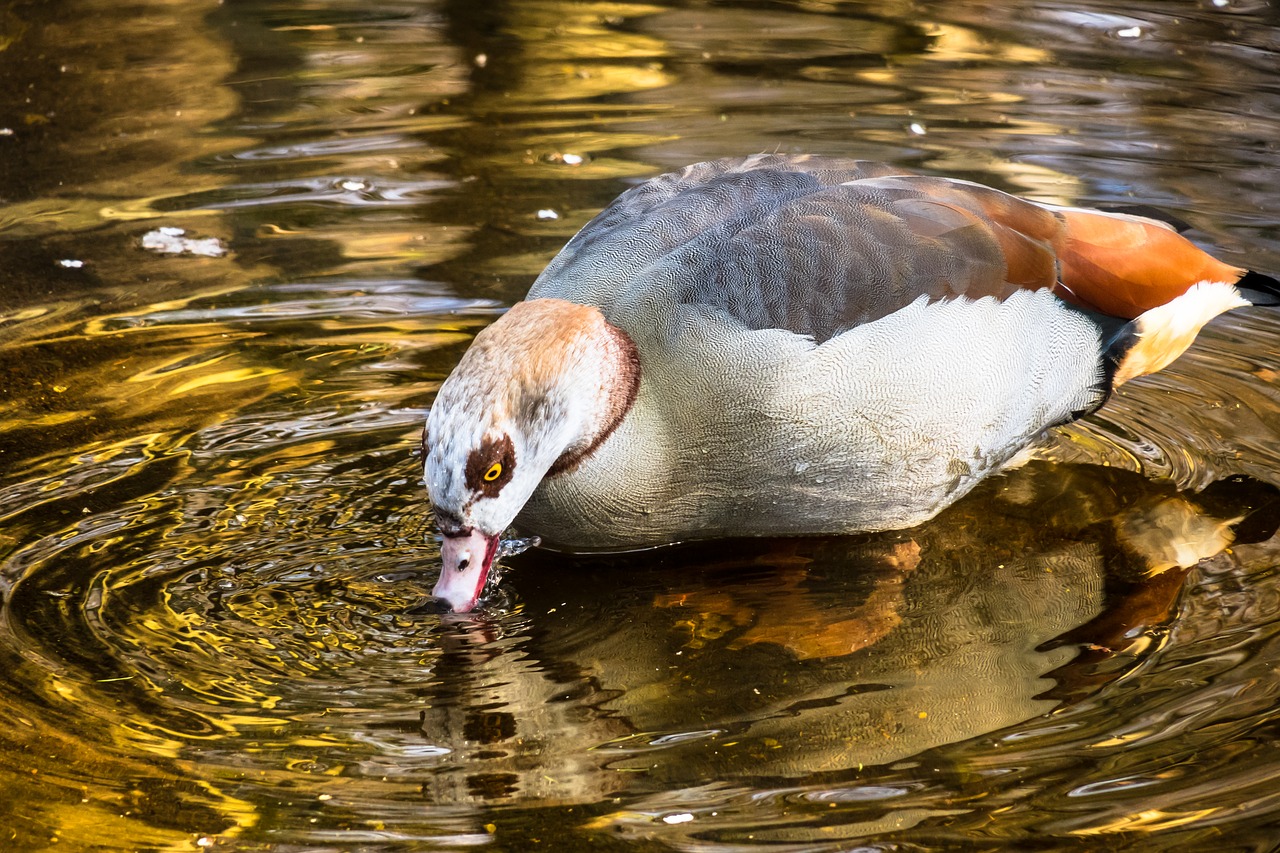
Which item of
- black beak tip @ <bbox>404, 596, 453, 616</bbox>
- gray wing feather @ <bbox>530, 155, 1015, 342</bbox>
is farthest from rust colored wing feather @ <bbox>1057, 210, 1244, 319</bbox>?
black beak tip @ <bbox>404, 596, 453, 616</bbox>

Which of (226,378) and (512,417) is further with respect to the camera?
(226,378)

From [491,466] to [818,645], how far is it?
114 cm

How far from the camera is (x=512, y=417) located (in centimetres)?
432

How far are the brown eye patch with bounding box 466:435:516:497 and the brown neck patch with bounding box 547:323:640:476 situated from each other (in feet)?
1.18

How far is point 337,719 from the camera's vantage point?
402cm

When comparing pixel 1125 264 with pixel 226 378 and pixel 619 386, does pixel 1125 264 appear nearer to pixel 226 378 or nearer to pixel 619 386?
pixel 619 386

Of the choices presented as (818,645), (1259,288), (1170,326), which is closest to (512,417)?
(818,645)

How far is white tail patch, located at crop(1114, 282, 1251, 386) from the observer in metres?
5.38

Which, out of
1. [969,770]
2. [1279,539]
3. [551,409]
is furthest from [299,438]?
[1279,539]

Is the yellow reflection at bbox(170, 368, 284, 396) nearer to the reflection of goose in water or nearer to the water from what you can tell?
the water

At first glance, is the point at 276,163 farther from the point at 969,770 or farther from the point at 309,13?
the point at 969,770

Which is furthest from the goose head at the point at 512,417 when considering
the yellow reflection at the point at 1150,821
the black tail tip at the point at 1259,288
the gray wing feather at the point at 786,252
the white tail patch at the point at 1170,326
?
the black tail tip at the point at 1259,288

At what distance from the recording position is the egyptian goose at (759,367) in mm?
4430

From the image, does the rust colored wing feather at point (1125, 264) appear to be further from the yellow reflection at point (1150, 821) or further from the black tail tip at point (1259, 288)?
the yellow reflection at point (1150, 821)
